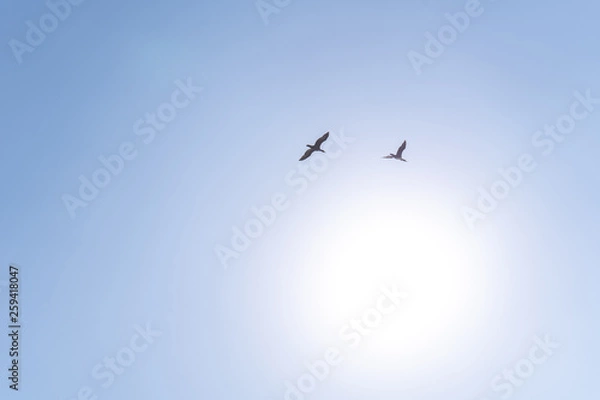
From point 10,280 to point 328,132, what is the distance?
25491 mm

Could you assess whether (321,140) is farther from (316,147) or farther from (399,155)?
(399,155)

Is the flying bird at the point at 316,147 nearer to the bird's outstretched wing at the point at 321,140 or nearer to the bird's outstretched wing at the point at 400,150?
the bird's outstretched wing at the point at 321,140

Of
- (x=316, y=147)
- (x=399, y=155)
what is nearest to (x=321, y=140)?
(x=316, y=147)

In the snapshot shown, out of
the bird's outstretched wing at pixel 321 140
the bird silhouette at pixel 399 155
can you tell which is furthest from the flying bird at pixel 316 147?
the bird silhouette at pixel 399 155

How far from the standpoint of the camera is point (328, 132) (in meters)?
33.2

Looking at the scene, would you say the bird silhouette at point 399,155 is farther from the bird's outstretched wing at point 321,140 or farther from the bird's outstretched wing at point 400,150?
the bird's outstretched wing at point 321,140

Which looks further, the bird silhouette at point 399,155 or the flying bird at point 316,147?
the bird silhouette at point 399,155

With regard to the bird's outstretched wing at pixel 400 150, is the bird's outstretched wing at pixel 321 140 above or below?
below

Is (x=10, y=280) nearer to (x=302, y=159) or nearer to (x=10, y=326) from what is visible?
(x=10, y=326)

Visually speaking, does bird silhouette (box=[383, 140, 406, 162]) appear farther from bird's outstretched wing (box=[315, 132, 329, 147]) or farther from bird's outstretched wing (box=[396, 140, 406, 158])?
bird's outstretched wing (box=[315, 132, 329, 147])

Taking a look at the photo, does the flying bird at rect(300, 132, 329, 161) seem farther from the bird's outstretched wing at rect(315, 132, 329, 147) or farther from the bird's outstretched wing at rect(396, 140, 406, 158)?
the bird's outstretched wing at rect(396, 140, 406, 158)

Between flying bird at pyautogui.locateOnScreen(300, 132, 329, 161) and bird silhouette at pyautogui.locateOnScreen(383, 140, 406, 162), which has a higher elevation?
bird silhouette at pyautogui.locateOnScreen(383, 140, 406, 162)

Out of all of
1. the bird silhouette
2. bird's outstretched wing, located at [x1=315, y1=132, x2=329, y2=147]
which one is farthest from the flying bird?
the bird silhouette

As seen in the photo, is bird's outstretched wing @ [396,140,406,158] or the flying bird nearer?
the flying bird
